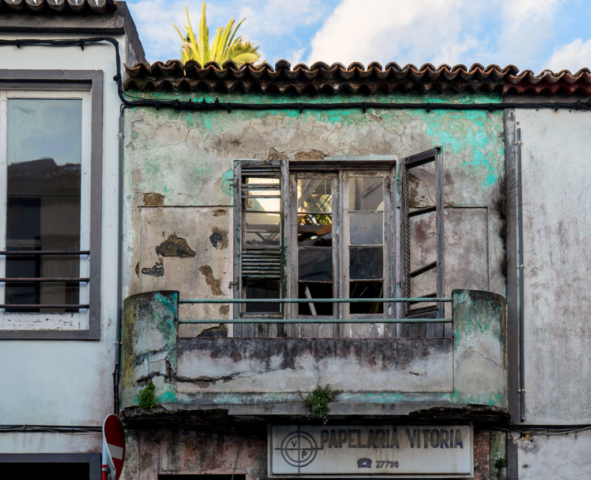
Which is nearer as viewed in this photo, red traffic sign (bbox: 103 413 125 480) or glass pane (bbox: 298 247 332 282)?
red traffic sign (bbox: 103 413 125 480)

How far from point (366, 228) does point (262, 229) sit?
1189mm

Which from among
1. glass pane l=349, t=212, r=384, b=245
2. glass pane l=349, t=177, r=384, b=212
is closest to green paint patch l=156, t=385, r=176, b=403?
glass pane l=349, t=212, r=384, b=245

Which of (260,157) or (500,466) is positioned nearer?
(500,466)

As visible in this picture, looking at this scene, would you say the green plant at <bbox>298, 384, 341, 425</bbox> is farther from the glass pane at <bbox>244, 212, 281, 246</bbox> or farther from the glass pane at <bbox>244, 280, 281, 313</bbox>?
the glass pane at <bbox>244, 212, 281, 246</bbox>

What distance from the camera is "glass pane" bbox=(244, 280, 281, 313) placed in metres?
8.84

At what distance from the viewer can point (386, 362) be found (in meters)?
7.92

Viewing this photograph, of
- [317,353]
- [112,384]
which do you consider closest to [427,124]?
[317,353]

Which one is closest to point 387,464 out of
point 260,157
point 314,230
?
point 314,230

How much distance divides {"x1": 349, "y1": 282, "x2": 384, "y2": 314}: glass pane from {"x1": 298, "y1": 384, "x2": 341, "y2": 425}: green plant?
53.5 inches

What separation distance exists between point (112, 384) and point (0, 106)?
11.2ft

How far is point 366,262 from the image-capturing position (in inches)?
355

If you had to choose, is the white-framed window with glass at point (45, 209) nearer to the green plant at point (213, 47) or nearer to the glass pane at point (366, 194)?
the glass pane at point (366, 194)

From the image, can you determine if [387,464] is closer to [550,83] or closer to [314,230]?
[314,230]

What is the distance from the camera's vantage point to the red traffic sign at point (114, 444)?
7.36 meters
